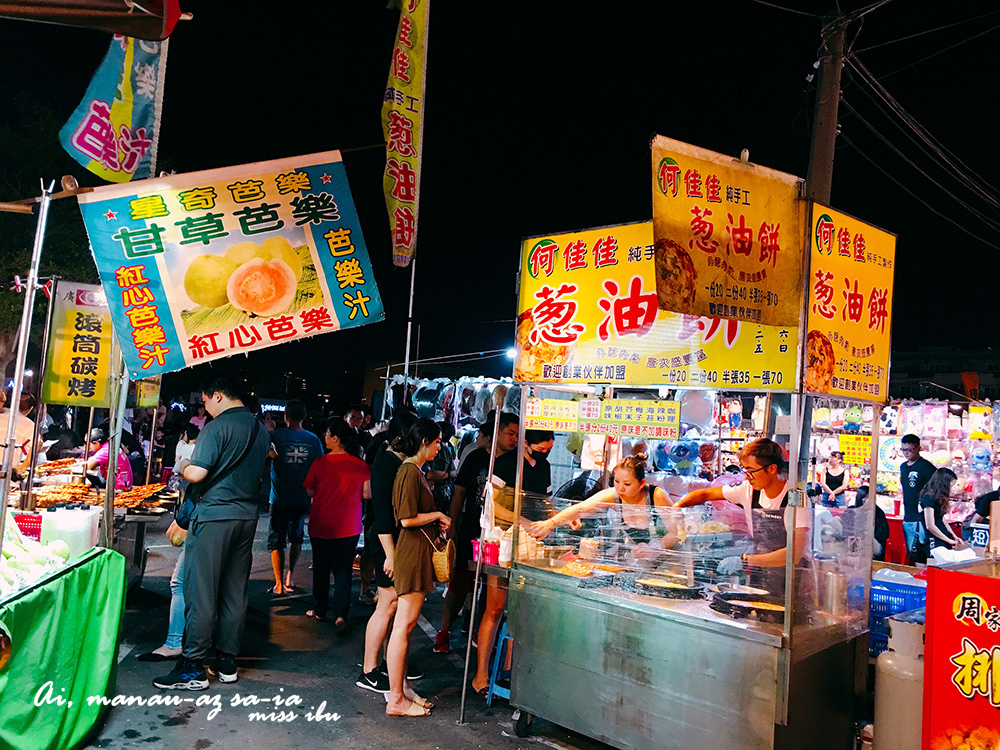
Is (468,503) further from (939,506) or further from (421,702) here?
(939,506)

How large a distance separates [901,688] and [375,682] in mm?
3593

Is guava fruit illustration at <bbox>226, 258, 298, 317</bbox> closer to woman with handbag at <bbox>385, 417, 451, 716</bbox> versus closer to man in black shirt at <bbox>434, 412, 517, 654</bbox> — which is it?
woman with handbag at <bbox>385, 417, 451, 716</bbox>

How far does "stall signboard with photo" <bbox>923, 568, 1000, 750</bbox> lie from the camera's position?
3.65 metres

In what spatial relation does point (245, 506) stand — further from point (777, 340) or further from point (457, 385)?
point (457, 385)

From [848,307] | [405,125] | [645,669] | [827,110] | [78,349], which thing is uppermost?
[827,110]

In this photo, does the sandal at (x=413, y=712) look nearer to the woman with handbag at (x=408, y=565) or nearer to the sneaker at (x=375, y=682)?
the woman with handbag at (x=408, y=565)

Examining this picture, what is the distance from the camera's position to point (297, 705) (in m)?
5.16

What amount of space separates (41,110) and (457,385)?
12712 millimetres

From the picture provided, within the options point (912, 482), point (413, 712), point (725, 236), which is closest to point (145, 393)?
point (413, 712)

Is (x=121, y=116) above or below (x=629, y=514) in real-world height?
above

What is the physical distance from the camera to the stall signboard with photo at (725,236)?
354cm

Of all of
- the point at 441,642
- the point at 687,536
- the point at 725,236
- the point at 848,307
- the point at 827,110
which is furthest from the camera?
the point at 827,110

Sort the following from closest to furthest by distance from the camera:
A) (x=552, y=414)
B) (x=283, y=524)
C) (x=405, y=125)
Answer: (x=552, y=414)
(x=405, y=125)
(x=283, y=524)

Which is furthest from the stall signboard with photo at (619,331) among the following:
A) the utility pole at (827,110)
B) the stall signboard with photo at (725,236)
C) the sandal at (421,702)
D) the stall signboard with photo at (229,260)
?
the utility pole at (827,110)
